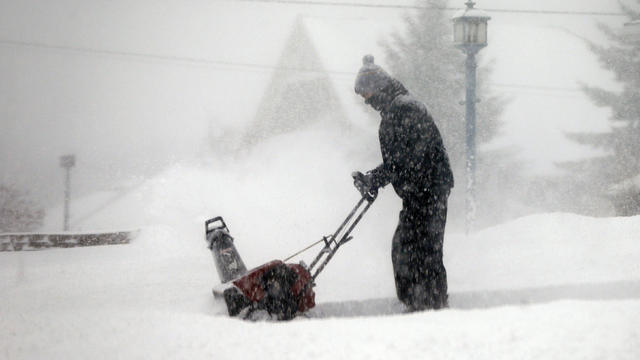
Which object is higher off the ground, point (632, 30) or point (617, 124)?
point (632, 30)

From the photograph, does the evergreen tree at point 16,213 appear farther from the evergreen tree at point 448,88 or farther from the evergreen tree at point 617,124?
the evergreen tree at point 617,124

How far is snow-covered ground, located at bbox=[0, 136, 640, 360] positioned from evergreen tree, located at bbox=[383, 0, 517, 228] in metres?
9.48

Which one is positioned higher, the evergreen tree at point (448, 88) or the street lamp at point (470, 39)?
the evergreen tree at point (448, 88)

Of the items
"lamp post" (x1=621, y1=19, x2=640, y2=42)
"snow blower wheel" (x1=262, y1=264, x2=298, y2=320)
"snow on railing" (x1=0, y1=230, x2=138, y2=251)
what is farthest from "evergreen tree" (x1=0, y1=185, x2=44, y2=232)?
"snow blower wheel" (x1=262, y1=264, x2=298, y2=320)

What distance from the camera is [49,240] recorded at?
871 centimetres

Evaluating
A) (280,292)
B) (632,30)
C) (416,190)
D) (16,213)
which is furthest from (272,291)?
(16,213)

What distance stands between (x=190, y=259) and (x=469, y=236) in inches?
155

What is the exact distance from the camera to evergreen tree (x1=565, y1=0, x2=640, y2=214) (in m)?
22.3

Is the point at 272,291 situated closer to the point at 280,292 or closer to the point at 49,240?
the point at 280,292

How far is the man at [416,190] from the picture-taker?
15.1ft

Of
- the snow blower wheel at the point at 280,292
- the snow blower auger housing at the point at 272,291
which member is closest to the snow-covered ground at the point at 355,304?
the snow blower auger housing at the point at 272,291

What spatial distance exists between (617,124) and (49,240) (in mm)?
21171

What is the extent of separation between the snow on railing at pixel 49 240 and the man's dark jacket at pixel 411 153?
5.87m

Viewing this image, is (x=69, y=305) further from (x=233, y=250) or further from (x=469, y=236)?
(x=469, y=236)
